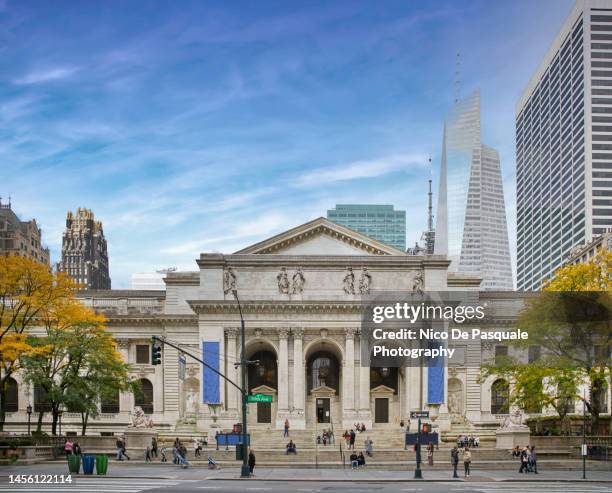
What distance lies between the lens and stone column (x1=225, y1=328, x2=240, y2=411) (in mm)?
76438

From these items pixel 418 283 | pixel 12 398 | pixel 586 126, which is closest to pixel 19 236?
pixel 12 398

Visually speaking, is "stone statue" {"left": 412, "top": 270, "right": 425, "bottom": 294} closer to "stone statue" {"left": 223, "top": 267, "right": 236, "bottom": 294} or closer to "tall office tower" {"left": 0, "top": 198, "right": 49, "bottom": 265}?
"stone statue" {"left": 223, "top": 267, "right": 236, "bottom": 294}

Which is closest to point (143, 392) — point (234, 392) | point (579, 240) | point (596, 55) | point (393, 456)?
point (234, 392)

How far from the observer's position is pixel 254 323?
77.1 m

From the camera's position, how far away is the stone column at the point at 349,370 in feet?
251

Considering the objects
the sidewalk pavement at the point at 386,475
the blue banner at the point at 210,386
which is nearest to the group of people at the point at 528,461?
the sidewalk pavement at the point at 386,475

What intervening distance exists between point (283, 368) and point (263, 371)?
20.0 ft

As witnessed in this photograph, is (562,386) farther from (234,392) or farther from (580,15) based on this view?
(580,15)

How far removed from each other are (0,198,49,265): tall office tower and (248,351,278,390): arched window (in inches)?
2594

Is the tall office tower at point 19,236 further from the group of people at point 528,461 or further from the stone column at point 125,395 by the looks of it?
the group of people at point 528,461

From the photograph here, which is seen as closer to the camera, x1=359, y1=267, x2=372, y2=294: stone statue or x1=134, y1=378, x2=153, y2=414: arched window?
x1=359, y1=267, x2=372, y2=294: stone statue

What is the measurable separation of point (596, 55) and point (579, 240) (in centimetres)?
4029

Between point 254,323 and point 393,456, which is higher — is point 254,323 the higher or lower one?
the higher one

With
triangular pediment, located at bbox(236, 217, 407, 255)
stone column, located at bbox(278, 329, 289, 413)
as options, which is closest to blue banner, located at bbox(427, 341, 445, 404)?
triangular pediment, located at bbox(236, 217, 407, 255)
